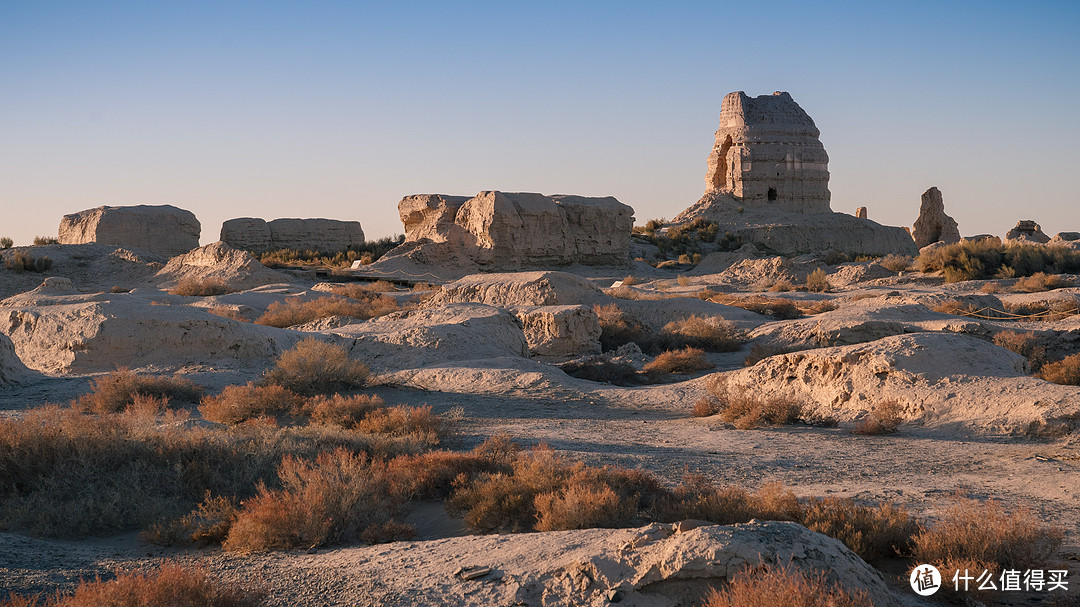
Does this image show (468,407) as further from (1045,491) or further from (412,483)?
(1045,491)

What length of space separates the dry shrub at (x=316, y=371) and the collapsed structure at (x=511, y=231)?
16.7 m

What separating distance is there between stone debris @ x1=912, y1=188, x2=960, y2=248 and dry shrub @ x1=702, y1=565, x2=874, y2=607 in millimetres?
31617

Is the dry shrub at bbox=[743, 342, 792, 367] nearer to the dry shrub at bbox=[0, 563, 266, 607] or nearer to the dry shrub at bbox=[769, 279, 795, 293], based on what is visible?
the dry shrub at bbox=[0, 563, 266, 607]

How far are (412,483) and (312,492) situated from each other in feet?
2.93

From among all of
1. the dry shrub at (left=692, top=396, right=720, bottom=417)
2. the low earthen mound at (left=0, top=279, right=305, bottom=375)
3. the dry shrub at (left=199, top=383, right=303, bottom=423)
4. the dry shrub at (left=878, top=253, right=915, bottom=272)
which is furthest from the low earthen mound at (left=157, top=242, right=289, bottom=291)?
the dry shrub at (left=878, top=253, right=915, bottom=272)

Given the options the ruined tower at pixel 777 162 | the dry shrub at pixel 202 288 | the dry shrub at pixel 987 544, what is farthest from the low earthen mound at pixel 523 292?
the ruined tower at pixel 777 162

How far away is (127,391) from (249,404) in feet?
5.05

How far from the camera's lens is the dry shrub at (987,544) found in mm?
3850

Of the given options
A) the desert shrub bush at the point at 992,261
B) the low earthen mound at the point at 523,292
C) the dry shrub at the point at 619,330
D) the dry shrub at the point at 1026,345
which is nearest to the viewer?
the dry shrub at the point at 1026,345

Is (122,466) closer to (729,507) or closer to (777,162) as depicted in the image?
(729,507)

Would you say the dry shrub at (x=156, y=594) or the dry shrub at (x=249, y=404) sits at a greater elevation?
the dry shrub at (x=156, y=594)

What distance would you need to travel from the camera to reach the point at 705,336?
14.9 metres

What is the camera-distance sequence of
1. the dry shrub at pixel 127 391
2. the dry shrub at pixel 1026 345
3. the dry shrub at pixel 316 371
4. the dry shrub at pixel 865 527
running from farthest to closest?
the dry shrub at pixel 1026 345
the dry shrub at pixel 316 371
the dry shrub at pixel 127 391
the dry shrub at pixel 865 527

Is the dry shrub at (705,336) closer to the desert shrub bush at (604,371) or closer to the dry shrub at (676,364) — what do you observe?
the dry shrub at (676,364)
